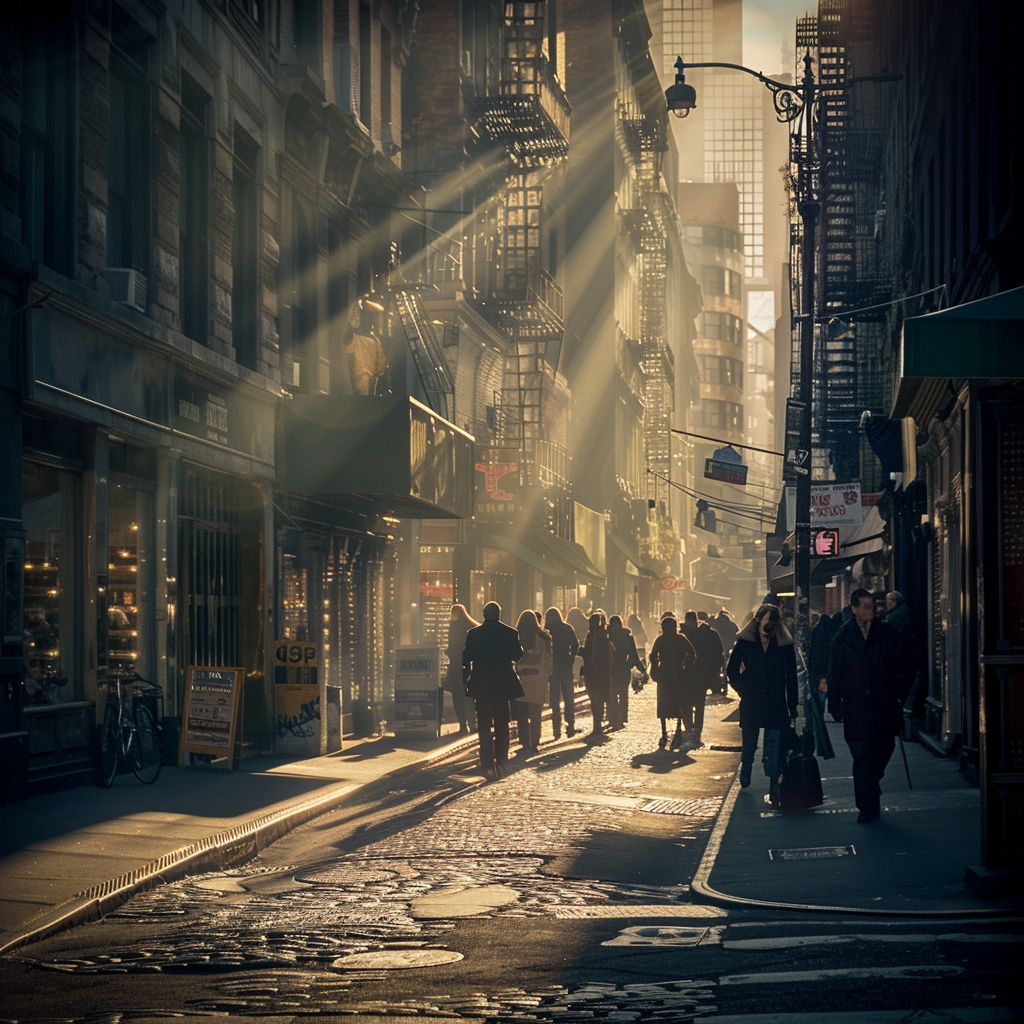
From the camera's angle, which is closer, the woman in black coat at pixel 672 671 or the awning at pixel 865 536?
the woman in black coat at pixel 672 671

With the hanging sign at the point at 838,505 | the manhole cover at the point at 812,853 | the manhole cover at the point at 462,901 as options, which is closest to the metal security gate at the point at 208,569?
the manhole cover at the point at 812,853

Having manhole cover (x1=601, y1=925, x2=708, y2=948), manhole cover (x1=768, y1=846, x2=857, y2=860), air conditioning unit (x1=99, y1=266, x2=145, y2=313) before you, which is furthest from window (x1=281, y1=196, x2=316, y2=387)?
manhole cover (x1=601, y1=925, x2=708, y2=948)

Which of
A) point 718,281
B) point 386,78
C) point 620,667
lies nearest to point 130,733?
point 620,667

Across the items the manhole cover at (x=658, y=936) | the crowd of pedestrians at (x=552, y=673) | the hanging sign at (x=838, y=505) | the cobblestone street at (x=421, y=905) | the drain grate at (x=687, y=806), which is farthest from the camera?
the hanging sign at (x=838, y=505)

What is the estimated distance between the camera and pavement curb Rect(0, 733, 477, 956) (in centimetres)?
905

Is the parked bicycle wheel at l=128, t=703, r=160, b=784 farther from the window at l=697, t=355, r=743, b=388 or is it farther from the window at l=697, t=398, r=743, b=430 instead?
the window at l=697, t=355, r=743, b=388

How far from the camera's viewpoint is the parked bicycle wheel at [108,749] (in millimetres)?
15781

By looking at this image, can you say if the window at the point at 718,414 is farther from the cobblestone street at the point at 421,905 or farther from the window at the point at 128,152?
the cobblestone street at the point at 421,905

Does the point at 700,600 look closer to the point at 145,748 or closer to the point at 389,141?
the point at 389,141

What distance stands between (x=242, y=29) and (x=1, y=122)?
7800 mm

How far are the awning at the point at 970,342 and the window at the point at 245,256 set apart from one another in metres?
13.9

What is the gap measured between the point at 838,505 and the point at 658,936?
71.8 feet

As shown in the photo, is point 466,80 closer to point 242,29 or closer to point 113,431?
point 242,29

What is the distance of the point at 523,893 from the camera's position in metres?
10.1
